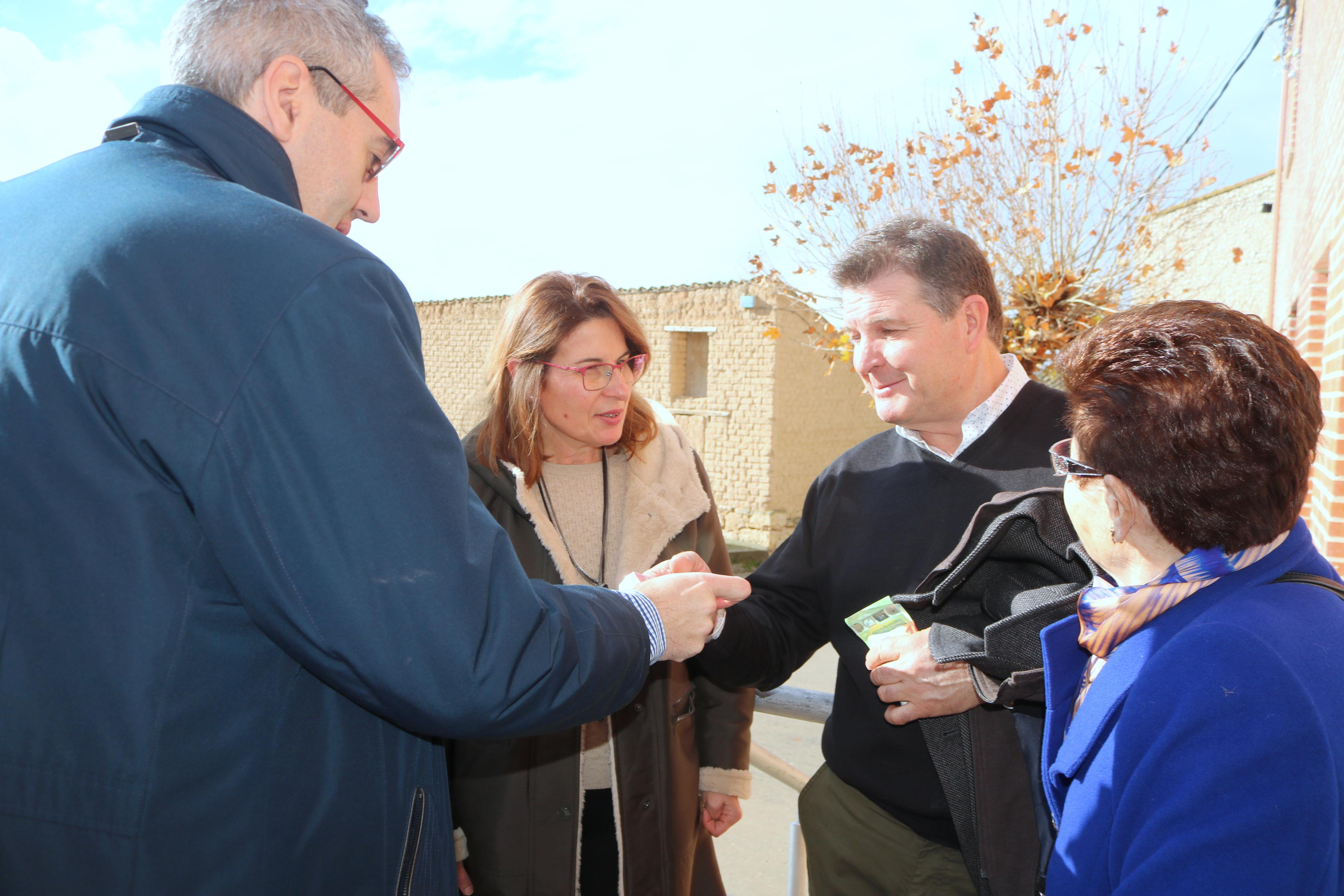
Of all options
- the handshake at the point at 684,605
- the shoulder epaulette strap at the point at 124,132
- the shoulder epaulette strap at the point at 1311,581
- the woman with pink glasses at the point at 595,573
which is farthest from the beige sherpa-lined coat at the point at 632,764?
the shoulder epaulette strap at the point at 1311,581

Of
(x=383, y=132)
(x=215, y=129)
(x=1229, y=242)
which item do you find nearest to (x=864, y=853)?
(x=383, y=132)

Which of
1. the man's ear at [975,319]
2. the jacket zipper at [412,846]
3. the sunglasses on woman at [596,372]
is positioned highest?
the man's ear at [975,319]

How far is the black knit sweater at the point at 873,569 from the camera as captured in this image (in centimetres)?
215

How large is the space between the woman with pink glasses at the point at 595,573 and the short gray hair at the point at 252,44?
133 centimetres

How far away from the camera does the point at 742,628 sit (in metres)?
2.37

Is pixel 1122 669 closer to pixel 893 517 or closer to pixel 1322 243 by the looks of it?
pixel 893 517

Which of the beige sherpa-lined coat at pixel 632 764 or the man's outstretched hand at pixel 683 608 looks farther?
the beige sherpa-lined coat at pixel 632 764

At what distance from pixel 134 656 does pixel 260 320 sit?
0.48 meters

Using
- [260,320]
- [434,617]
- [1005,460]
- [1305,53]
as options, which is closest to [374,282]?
[260,320]

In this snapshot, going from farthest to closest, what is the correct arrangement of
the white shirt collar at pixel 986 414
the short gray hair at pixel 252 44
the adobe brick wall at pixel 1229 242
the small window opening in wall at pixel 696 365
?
1. the small window opening in wall at pixel 696 365
2. the adobe brick wall at pixel 1229 242
3. the white shirt collar at pixel 986 414
4. the short gray hair at pixel 252 44

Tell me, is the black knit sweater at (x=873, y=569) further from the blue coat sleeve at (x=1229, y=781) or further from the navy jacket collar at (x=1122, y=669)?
the blue coat sleeve at (x=1229, y=781)

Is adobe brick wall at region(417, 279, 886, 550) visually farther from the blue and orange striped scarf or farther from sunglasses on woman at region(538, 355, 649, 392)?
the blue and orange striped scarf

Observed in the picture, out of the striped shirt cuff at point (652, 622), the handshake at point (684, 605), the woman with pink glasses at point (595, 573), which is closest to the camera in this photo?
the striped shirt cuff at point (652, 622)

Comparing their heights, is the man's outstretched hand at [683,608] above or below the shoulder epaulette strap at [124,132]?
below
